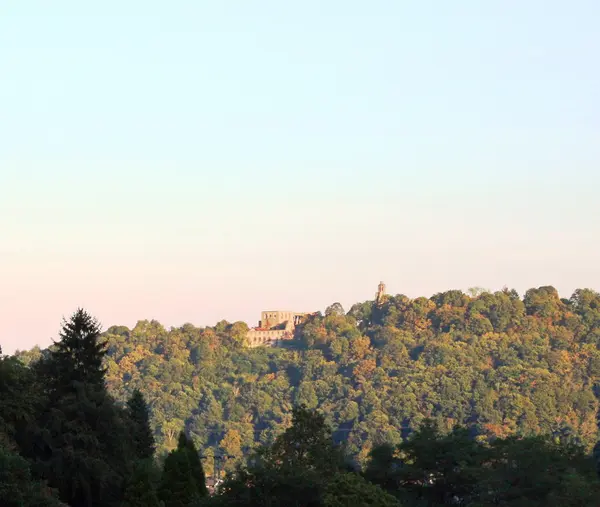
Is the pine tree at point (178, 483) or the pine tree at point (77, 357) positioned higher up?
the pine tree at point (77, 357)

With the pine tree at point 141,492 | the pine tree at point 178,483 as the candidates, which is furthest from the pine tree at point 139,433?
the pine tree at point 141,492

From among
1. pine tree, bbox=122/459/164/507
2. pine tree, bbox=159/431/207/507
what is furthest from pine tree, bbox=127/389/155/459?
pine tree, bbox=122/459/164/507

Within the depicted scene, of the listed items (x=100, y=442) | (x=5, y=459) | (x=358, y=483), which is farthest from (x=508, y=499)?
(x=5, y=459)

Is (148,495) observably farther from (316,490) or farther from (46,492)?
(316,490)

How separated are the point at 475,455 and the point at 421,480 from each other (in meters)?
2.87

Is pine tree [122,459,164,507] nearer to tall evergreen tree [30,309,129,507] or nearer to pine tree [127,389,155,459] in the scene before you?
tall evergreen tree [30,309,129,507]

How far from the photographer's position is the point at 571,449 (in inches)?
2662

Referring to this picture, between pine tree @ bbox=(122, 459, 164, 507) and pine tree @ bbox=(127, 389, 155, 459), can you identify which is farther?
pine tree @ bbox=(127, 389, 155, 459)

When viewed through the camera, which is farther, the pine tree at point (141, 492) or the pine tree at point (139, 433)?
the pine tree at point (139, 433)

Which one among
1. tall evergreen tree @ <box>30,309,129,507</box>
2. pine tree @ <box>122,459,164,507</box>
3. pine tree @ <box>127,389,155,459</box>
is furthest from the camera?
pine tree @ <box>127,389,155,459</box>

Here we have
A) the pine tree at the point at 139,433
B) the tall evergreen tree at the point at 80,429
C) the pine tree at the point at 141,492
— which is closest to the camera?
the pine tree at the point at 141,492

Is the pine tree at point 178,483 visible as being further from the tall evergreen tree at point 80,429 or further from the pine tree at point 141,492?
the pine tree at point 141,492

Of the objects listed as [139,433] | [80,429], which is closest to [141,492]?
[80,429]

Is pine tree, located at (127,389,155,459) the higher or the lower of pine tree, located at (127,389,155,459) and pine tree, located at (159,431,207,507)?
the higher
